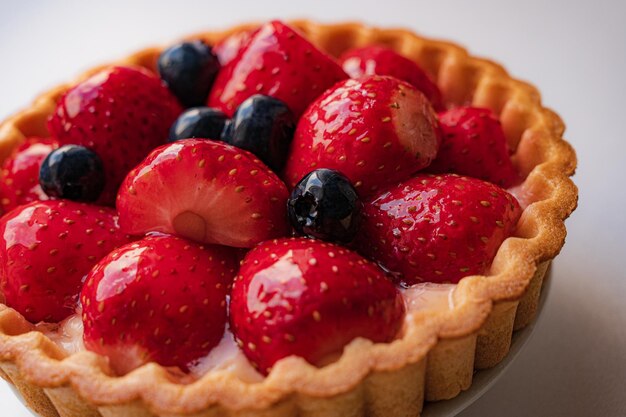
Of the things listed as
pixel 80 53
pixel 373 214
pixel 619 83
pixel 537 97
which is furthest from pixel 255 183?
pixel 80 53

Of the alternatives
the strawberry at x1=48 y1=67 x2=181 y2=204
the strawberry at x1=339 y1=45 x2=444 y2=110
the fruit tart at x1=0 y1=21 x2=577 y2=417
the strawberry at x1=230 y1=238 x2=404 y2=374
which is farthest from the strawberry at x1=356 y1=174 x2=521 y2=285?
the strawberry at x1=48 y1=67 x2=181 y2=204

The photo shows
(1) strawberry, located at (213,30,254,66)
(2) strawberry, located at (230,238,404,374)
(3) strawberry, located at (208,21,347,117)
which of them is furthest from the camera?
(1) strawberry, located at (213,30,254,66)

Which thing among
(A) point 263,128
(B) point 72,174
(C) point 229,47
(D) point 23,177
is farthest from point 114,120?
(C) point 229,47

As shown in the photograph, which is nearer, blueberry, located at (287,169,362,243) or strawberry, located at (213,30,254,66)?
blueberry, located at (287,169,362,243)

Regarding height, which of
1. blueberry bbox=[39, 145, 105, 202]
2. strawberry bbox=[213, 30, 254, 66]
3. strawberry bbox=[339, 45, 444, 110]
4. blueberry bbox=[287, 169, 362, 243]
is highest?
strawberry bbox=[339, 45, 444, 110]

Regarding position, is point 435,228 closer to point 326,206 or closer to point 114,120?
point 326,206

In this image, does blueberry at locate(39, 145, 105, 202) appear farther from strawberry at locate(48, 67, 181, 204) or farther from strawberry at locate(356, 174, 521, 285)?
strawberry at locate(356, 174, 521, 285)

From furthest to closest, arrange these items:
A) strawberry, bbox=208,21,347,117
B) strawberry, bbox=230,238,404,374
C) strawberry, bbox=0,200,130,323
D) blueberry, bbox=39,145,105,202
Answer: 1. strawberry, bbox=208,21,347,117
2. blueberry, bbox=39,145,105,202
3. strawberry, bbox=0,200,130,323
4. strawberry, bbox=230,238,404,374

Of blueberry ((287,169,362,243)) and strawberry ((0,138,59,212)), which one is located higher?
blueberry ((287,169,362,243))

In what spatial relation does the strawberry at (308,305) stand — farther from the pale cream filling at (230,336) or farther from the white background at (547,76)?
the white background at (547,76)
